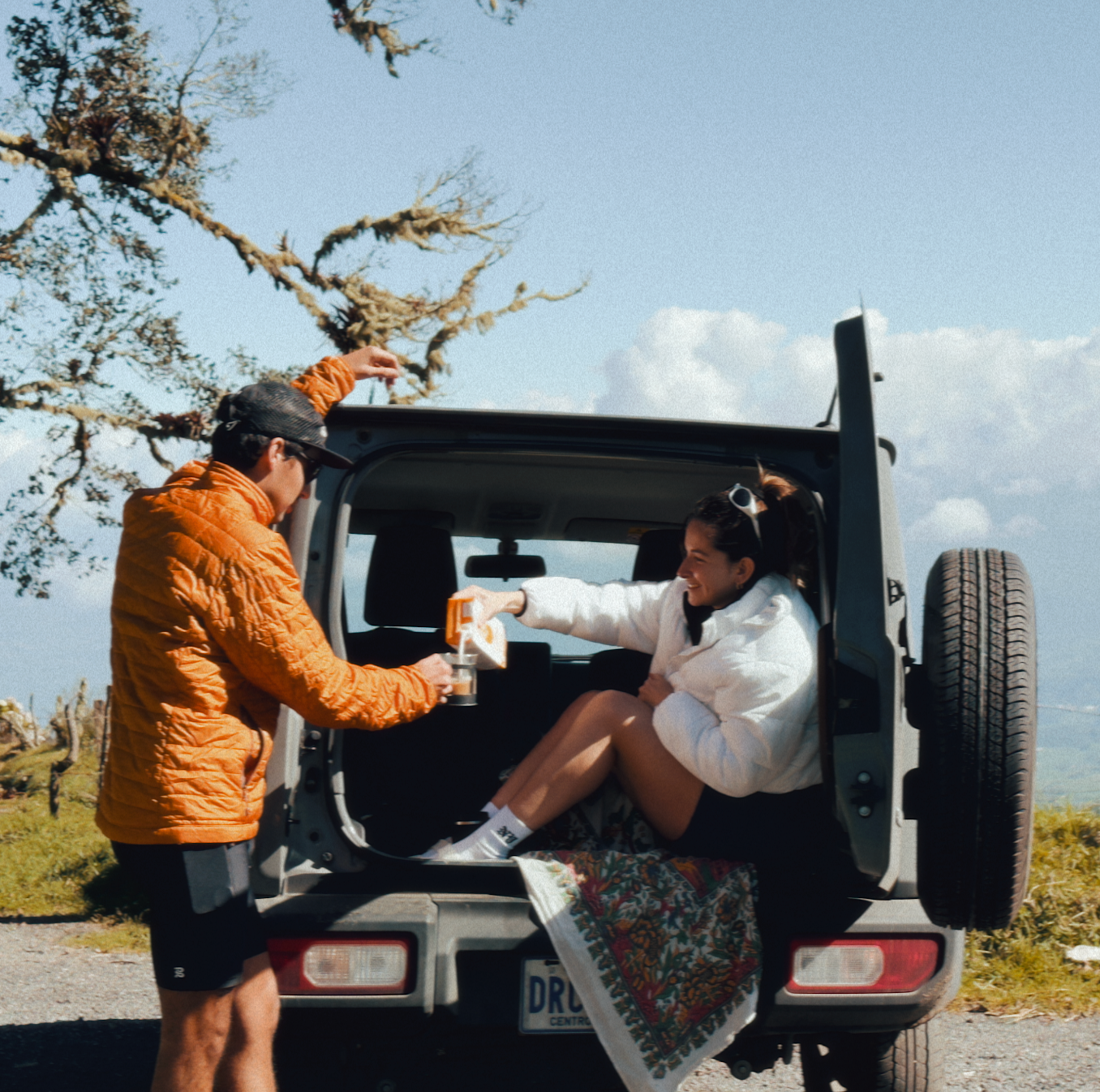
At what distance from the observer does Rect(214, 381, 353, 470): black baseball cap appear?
8.70ft

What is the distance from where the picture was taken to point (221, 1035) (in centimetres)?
253

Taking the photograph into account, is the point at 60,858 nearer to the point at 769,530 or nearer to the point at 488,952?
the point at 488,952

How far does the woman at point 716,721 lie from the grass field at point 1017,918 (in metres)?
2.58

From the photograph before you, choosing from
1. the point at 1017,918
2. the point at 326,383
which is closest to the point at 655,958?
the point at 326,383

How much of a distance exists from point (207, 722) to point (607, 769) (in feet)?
3.46

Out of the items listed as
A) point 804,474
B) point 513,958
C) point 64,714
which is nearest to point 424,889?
point 513,958

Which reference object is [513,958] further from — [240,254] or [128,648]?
[240,254]

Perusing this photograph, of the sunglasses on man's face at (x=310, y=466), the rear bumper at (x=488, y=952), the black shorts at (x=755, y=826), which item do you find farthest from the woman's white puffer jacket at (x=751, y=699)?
the sunglasses on man's face at (x=310, y=466)

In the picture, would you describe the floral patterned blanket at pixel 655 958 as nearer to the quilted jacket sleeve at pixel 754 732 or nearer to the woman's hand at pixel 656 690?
the quilted jacket sleeve at pixel 754 732

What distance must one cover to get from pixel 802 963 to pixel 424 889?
2.82 feet

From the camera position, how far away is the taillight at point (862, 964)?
107 inches

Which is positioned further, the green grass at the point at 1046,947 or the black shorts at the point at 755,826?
the green grass at the point at 1046,947

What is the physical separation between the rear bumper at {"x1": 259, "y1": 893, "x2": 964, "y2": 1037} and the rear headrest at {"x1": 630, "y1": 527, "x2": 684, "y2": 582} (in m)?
1.37

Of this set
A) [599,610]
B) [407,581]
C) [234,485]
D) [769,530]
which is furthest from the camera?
[407,581]
